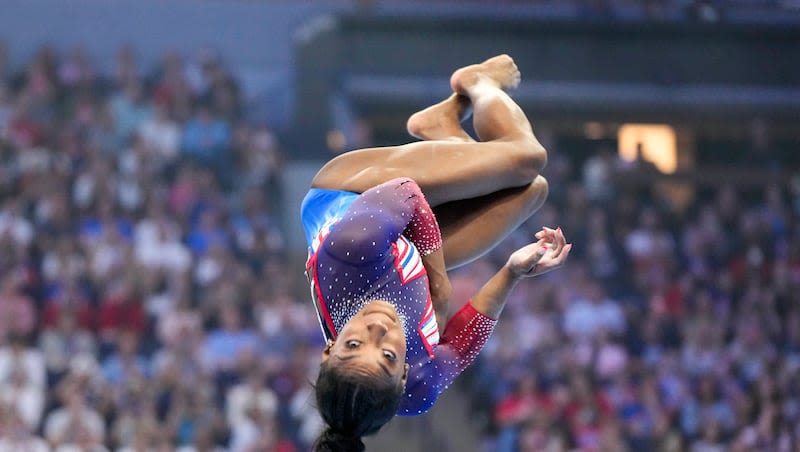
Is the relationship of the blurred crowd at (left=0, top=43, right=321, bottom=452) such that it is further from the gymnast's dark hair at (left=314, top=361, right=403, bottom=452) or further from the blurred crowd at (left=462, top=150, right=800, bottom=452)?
the gymnast's dark hair at (left=314, top=361, right=403, bottom=452)

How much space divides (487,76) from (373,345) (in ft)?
4.61

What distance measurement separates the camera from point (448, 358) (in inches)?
134

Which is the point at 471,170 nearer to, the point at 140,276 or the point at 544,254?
the point at 544,254

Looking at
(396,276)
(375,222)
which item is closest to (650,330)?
(396,276)

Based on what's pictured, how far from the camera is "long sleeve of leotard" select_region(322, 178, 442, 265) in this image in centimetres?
308

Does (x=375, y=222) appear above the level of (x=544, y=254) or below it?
above

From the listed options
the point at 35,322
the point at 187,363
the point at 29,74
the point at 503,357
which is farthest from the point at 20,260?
the point at 503,357

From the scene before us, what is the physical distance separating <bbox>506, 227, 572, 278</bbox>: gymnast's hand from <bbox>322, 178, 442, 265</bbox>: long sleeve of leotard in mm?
351

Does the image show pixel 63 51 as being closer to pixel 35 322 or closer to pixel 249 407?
pixel 35 322

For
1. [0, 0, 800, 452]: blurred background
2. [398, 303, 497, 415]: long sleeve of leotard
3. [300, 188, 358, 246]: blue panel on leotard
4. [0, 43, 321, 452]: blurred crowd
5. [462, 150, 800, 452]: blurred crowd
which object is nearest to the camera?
[398, 303, 497, 415]: long sleeve of leotard

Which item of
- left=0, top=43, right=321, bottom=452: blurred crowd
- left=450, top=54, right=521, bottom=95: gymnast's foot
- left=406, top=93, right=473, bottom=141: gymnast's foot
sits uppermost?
left=450, top=54, right=521, bottom=95: gymnast's foot

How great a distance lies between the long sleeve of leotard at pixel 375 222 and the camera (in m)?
3.08

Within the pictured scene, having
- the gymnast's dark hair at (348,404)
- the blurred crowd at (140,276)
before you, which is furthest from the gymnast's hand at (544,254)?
the blurred crowd at (140,276)

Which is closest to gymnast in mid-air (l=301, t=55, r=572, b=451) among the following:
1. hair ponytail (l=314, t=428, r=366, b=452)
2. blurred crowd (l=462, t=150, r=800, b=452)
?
hair ponytail (l=314, t=428, r=366, b=452)
